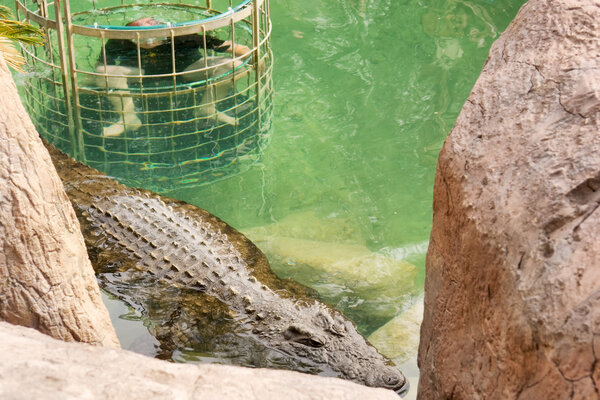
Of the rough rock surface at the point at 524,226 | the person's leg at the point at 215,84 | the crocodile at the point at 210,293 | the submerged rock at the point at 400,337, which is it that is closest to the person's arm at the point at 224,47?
the person's leg at the point at 215,84

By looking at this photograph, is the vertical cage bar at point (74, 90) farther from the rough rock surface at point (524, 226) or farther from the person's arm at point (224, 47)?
the rough rock surface at point (524, 226)

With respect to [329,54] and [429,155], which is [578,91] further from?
[329,54]

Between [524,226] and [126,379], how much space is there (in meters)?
1.14

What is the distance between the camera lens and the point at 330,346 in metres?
3.78

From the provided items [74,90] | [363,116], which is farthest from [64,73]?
[363,116]

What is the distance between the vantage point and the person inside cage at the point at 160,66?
6.17 meters

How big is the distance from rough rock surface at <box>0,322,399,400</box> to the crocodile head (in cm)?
166

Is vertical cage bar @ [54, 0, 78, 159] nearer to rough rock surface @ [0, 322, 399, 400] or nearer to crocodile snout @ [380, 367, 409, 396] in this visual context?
crocodile snout @ [380, 367, 409, 396]

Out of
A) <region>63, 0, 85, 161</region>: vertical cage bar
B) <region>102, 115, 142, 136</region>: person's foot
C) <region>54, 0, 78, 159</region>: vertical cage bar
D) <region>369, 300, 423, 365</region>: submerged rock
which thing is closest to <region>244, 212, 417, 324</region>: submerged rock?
<region>369, 300, 423, 365</region>: submerged rock

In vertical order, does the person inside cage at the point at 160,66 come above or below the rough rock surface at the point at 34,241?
below

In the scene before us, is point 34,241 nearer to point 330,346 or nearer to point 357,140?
point 330,346

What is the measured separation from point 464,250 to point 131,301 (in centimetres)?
252


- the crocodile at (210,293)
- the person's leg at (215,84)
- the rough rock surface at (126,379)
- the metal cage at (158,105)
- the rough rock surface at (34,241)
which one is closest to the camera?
the rough rock surface at (126,379)

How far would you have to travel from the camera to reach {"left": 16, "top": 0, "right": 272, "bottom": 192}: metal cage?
577 cm
